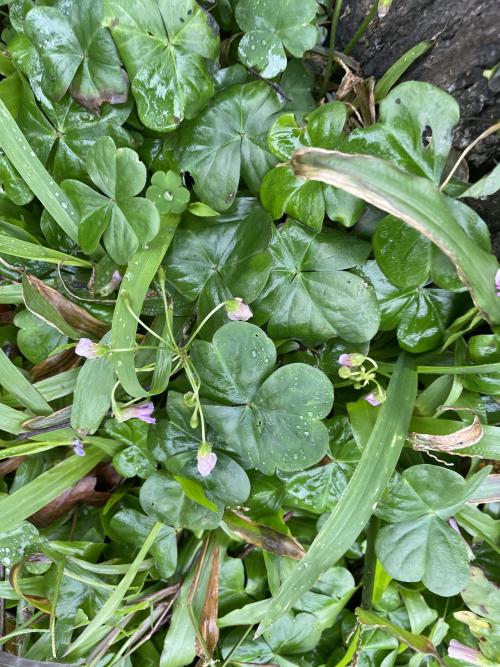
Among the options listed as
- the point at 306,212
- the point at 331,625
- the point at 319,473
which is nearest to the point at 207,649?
the point at 331,625

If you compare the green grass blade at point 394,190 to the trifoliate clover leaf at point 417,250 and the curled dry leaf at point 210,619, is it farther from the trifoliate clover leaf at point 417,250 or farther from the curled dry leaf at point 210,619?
the curled dry leaf at point 210,619

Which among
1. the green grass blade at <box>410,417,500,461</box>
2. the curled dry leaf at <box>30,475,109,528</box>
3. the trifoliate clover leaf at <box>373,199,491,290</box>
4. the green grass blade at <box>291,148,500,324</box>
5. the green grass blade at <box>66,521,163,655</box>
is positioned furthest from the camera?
the curled dry leaf at <box>30,475,109,528</box>

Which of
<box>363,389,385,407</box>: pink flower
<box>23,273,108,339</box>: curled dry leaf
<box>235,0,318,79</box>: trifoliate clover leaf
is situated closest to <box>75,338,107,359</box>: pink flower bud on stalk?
<box>23,273,108,339</box>: curled dry leaf

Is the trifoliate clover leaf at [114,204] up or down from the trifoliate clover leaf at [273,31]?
down

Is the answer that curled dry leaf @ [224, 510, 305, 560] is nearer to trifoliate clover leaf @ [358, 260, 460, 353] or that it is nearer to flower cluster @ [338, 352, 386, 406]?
flower cluster @ [338, 352, 386, 406]

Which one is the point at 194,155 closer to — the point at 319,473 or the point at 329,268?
the point at 329,268

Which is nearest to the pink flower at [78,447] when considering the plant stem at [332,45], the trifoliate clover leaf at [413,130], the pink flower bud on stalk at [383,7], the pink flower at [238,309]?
the pink flower at [238,309]

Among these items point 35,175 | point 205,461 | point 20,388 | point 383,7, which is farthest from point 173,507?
point 383,7
